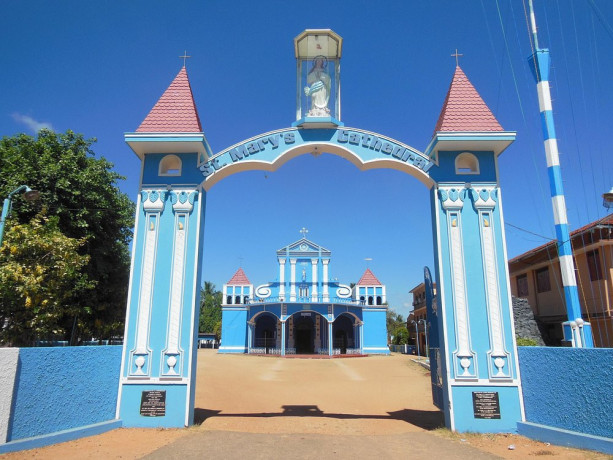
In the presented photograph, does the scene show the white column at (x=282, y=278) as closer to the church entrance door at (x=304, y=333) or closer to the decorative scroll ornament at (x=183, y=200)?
the church entrance door at (x=304, y=333)

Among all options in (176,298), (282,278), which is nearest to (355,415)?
(176,298)

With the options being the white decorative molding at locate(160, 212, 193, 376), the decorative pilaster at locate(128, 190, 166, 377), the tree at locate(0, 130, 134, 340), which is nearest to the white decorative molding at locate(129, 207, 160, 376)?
the decorative pilaster at locate(128, 190, 166, 377)

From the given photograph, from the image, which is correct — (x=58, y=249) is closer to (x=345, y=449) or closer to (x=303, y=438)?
(x=303, y=438)

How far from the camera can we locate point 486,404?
23.4 feet

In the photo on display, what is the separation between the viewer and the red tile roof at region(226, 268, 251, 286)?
112 ft

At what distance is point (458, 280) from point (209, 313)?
→ 48564 millimetres

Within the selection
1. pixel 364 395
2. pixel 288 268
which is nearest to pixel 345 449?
pixel 364 395

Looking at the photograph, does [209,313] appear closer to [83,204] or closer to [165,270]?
[83,204]

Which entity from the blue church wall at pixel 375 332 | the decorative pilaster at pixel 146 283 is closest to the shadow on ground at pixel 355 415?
the decorative pilaster at pixel 146 283

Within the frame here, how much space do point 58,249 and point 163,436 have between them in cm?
657

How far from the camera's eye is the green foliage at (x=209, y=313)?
5091cm

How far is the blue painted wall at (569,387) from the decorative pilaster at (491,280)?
0.35 metres

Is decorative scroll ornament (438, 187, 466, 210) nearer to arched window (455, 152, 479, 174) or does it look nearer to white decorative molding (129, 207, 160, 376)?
arched window (455, 152, 479, 174)

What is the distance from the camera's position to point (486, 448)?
20.6 ft
